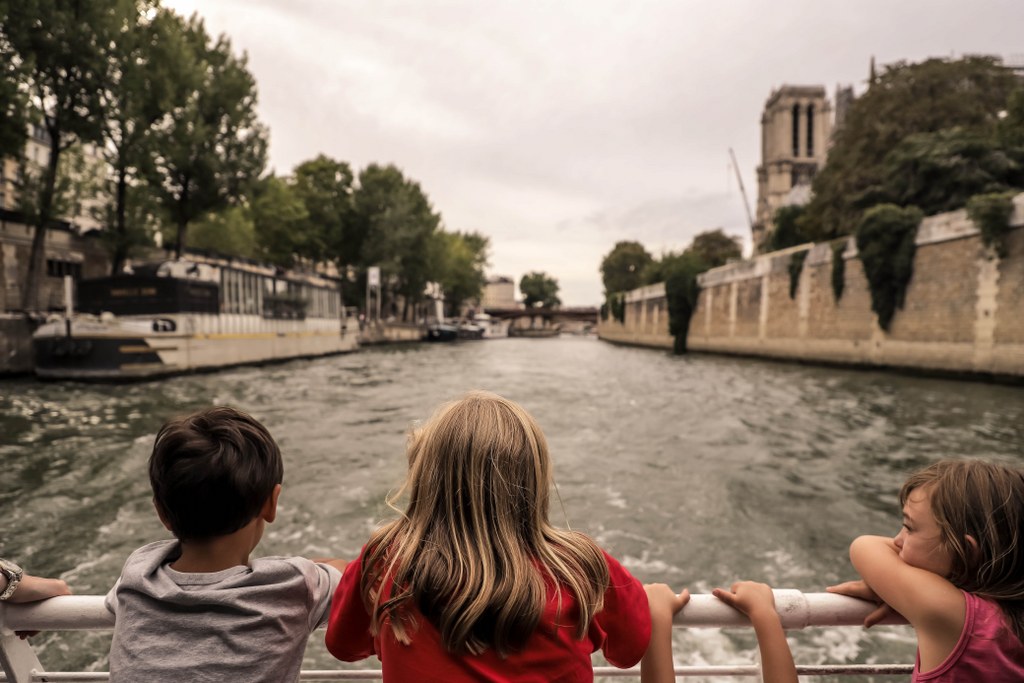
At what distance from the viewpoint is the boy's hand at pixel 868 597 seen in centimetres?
117

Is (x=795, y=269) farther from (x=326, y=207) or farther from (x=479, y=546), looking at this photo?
(x=326, y=207)

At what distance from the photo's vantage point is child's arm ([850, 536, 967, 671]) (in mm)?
1131

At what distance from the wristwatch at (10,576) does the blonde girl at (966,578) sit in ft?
5.46

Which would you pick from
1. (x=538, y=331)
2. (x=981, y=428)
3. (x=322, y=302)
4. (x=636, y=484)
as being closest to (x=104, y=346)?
(x=636, y=484)

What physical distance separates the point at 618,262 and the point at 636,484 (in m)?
68.0

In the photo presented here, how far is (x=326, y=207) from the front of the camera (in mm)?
41438

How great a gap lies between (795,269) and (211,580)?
27.2 metres

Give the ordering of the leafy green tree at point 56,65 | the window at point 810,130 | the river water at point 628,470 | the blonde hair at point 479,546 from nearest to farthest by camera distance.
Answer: the blonde hair at point 479,546 → the river water at point 628,470 → the leafy green tree at point 56,65 → the window at point 810,130

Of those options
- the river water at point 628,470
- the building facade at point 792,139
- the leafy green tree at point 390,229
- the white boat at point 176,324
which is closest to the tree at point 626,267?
the building facade at point 792,139

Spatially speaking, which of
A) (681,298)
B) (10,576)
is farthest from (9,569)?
(681,298)

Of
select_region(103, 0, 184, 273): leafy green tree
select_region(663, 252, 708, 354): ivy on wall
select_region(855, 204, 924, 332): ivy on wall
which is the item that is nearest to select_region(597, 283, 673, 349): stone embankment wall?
select_region(663, 252, 708, 354): ivy on wall

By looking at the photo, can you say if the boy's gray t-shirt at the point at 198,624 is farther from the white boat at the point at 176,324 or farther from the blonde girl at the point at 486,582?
the white boat at the point at 176,324

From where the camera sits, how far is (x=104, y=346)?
1477 cm

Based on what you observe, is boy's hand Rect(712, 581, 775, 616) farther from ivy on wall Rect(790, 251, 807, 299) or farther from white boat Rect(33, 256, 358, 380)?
ivy on wall Rect(790, 251, 807, 299)
